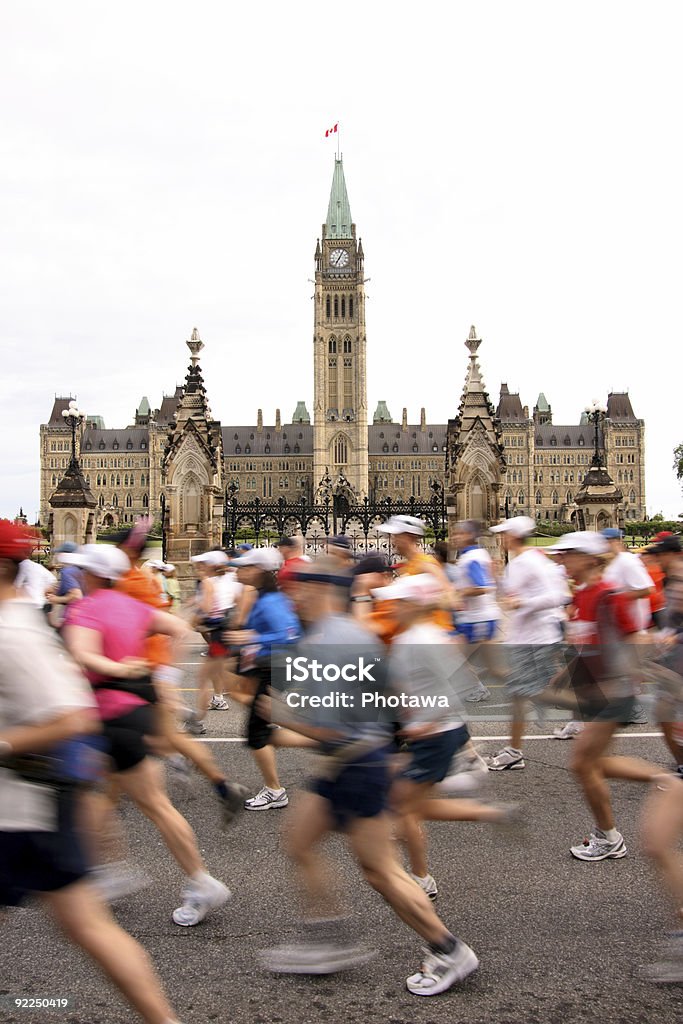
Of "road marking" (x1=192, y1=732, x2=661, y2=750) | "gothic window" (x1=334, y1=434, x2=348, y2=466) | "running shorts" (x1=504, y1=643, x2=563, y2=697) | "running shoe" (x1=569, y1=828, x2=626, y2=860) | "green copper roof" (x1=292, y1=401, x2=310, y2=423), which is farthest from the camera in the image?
"green copper roof" (x1=292, y1=401, x2=310, y2=423)

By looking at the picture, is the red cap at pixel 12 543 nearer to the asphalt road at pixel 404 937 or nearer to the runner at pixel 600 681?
the asphalt road at pixel 404 937

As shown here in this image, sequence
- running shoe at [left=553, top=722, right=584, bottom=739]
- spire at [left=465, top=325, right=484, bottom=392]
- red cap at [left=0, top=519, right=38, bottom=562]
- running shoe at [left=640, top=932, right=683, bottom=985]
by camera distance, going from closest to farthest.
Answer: red cap at [left=0, top=519, right=38, bottom=562] → running shoe at [left=640, top=932, right=683, bottom=985] → running shoe at [left=553, top=722, right=584, bottom=739] → spire at [left=465, top=325, right=484, bottom=392]

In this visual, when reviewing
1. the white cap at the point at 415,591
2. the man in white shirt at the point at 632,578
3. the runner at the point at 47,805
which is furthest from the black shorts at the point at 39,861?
the man in white shirt at the point at 632,578

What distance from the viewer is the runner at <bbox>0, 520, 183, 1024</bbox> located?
2.92 metres

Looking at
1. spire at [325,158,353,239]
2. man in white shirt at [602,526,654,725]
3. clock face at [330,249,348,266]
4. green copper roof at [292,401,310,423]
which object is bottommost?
man in white shirt at [602,526,654,725]

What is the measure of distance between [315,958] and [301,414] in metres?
162

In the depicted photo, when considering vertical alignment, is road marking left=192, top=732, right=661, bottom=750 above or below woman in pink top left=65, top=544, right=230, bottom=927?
below

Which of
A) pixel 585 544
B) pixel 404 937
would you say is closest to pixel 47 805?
pixel 404 937

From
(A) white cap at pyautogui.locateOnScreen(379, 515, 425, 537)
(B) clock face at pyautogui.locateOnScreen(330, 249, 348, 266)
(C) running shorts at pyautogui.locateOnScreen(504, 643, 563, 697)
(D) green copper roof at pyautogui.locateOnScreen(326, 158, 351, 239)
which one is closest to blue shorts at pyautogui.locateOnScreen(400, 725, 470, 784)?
(A) white cap at pyautogui.locateOnScreen(379, 515, 425, 537)

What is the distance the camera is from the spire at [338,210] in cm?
13825

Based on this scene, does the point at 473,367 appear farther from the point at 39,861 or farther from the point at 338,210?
the point at 338,210

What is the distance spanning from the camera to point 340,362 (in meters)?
135

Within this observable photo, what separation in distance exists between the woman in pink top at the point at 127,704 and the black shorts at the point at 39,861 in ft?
5.30

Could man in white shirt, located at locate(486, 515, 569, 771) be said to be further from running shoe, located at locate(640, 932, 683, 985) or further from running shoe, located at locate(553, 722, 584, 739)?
running shoe, located at locate(640, 932, 683, 985)
